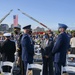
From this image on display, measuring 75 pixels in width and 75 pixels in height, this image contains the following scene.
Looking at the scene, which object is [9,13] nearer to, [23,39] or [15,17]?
[15,17]

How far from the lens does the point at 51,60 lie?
8680 millimetres

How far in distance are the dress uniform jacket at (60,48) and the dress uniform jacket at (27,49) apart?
76 cm

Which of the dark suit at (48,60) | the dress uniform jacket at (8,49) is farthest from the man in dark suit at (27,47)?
the dark suit at (48,60)

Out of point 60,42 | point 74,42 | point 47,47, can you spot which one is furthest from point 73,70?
point 74,42

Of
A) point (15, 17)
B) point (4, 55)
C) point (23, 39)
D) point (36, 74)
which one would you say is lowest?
point (36, 74)

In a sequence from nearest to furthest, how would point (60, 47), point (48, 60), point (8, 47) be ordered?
point (60, 47), point (8, 47), point (48, 60)

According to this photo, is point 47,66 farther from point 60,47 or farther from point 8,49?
point 60,47

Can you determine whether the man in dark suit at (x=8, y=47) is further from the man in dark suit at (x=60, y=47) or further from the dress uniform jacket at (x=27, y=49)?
the man in dark suit at (x=60, y=47)

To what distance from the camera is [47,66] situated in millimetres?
→ 8734

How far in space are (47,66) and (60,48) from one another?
1880 mm

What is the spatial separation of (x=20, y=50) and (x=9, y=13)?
19.6 metres

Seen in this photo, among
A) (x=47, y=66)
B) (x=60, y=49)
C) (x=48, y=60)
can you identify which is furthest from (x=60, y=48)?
(x=47, y=66)

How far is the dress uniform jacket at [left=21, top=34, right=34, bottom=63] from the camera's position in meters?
7.33

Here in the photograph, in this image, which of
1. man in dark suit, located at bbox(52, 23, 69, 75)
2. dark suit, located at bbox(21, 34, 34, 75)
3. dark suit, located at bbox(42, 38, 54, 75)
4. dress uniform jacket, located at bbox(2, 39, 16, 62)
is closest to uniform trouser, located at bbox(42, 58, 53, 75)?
dark suit, located at bbox(42, 38, 54, 75)
